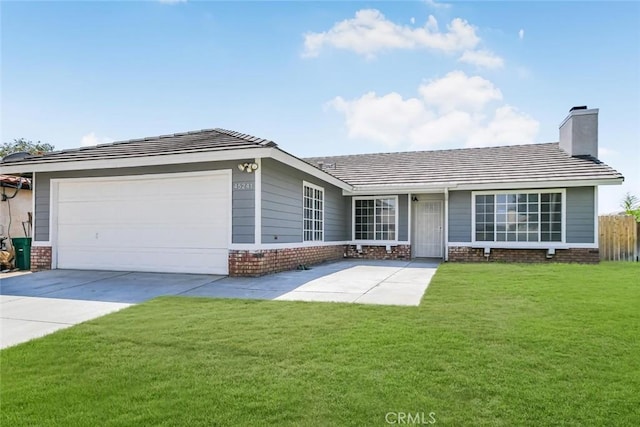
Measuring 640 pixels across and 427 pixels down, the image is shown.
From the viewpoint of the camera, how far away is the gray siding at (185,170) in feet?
29.8

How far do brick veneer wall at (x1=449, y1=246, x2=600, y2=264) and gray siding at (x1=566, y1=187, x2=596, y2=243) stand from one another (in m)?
0.40

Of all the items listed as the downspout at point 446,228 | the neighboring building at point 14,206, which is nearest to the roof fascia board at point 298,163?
the downspout at point 446,228

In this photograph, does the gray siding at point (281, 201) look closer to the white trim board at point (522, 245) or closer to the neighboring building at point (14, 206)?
the white trim board at point (522, 245)

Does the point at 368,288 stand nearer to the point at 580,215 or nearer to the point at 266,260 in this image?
the point at 266,260

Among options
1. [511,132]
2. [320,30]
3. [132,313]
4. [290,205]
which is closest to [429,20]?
[320,30]

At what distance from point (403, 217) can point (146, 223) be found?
8.91 meters

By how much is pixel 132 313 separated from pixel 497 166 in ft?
44.0

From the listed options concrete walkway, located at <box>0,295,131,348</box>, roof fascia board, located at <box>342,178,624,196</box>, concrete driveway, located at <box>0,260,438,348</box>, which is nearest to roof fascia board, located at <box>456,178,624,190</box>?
roof fascia board, located at <box>342,178,624,196</box>

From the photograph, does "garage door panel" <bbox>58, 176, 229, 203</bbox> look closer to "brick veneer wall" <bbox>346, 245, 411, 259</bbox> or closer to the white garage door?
the white garage door

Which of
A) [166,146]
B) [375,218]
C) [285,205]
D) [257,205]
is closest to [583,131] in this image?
[375,218]

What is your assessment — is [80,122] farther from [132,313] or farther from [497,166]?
[497,166]

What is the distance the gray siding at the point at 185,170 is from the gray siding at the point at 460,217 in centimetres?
795

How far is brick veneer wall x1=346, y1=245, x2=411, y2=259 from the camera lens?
48.3ft

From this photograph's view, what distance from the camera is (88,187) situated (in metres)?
10.6
